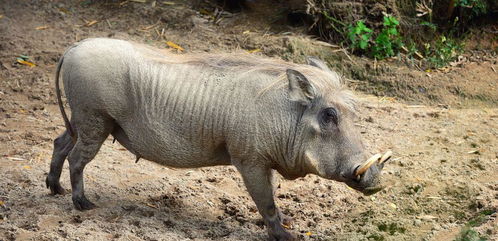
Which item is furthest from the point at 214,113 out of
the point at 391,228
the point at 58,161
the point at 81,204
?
the point at 391,228

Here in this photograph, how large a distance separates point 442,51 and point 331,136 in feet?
13.3

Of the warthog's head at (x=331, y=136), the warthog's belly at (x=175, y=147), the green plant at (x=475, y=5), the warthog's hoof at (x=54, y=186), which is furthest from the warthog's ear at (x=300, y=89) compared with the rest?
the green plant at (x=475, y=5)

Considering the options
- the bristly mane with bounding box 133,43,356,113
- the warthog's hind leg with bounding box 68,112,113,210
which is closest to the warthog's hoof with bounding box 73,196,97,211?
the warthog's hind leg with bounding box 68,112,113,210

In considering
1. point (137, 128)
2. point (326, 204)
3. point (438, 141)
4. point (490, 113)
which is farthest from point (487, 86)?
point (137, 128)

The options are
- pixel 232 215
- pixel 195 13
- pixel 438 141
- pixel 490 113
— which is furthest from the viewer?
pixel 195 13

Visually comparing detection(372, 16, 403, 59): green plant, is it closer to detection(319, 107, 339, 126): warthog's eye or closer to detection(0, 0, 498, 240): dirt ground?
detection(0, 0, 498, 240): dirt ground

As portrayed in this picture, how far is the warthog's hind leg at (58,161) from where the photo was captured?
16.6 feet

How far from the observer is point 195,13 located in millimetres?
8359

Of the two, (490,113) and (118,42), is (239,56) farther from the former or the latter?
(490,113)

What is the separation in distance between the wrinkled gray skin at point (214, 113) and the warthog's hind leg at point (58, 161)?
0.50ft

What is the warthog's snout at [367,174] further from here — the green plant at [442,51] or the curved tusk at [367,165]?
the green plant at [442,51]

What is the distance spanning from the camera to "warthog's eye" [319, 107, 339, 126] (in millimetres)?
4367

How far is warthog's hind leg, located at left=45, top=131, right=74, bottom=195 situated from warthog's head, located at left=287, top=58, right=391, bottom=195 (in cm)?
172

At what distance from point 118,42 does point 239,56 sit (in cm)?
83
